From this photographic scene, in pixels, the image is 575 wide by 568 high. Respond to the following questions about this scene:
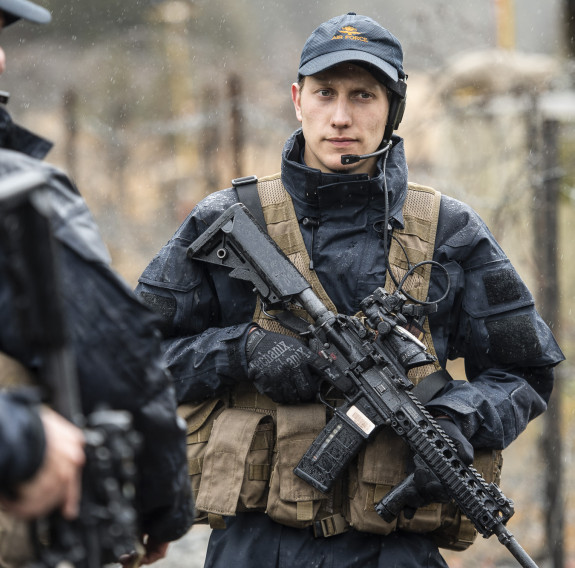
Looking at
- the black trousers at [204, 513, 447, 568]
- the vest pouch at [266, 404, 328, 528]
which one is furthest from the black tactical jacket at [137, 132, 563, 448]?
the black trousers at [204, 513, 447, 568]

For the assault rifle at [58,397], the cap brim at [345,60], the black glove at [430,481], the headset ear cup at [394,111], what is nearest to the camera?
the assault rifle at [58,397]

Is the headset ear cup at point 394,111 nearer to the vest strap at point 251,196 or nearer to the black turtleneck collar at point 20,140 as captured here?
the vest strap at point 251,196

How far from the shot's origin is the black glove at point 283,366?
2.84m

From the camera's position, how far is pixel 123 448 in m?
1.63

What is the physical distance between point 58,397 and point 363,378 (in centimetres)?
142

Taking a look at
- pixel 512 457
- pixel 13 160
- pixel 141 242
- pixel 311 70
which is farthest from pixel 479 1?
pixel 13 160

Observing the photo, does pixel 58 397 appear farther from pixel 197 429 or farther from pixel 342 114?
pixel 342 114

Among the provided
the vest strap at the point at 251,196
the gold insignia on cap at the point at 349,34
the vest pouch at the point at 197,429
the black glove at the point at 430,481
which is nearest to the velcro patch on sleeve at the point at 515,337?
the black glove at the point at 430,481

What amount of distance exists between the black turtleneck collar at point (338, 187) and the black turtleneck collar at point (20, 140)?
117 cm

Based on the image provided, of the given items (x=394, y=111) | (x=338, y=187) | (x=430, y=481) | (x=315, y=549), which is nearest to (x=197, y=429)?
(x=315, y=549)

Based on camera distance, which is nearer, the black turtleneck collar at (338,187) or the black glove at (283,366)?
the black glove at (283,366)

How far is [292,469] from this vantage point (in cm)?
290

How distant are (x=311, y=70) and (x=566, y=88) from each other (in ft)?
13.6

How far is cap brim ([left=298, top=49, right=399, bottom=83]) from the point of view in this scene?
2973mm
